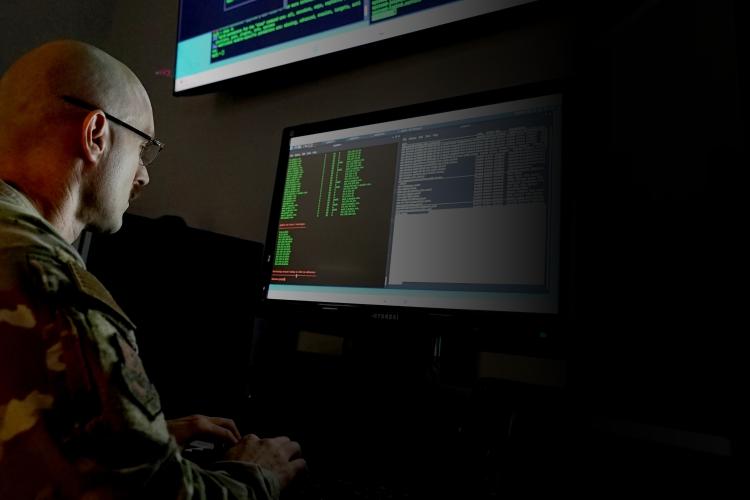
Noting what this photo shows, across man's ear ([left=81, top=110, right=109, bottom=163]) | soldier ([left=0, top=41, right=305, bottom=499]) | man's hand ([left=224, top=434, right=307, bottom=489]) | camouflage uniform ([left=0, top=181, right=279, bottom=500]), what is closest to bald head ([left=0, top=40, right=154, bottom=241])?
man's ear ([left=81, top=110, right=109, bottom=163])

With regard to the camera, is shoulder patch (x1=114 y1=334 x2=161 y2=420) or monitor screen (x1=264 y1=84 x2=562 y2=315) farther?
monitor screen (x1=264 y1=84 x2=562 y2=315)

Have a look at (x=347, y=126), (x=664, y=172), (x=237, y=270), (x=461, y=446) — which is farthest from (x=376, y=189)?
(x=664, y=172)

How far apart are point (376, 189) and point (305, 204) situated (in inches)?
6.5

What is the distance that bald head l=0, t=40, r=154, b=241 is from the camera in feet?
2.57

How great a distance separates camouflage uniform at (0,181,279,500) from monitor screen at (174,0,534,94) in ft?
3.20

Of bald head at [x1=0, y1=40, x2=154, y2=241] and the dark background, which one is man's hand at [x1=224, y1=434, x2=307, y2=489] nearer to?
the dark background

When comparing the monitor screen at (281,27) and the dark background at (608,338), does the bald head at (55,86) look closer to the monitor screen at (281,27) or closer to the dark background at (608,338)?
the dark background at (608,338)

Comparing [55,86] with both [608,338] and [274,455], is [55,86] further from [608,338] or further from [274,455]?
[608,338]

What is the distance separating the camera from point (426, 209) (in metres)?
0.95

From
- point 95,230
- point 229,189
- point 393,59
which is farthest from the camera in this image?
point 229,189

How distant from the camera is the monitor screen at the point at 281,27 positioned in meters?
1.23

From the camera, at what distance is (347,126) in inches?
42.9

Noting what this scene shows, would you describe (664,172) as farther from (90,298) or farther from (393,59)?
(393,59)

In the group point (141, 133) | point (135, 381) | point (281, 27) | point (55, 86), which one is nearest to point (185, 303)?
point (141, 133)
